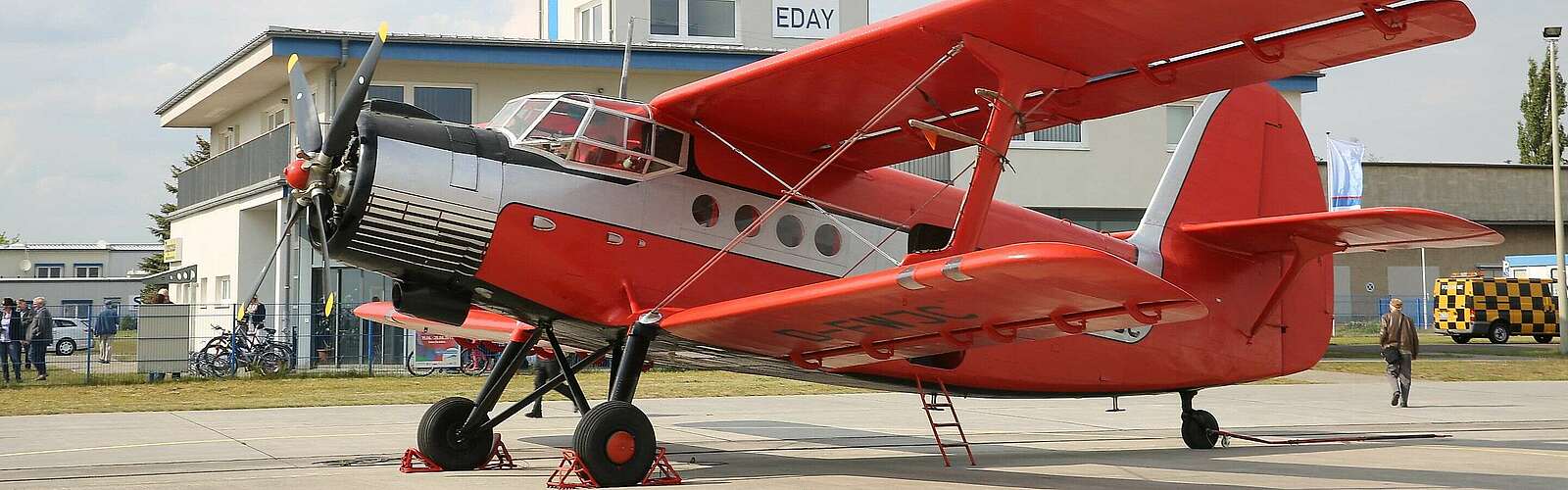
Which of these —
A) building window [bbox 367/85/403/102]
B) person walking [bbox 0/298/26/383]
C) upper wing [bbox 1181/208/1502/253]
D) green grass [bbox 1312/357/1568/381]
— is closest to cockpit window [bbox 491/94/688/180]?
upper wing [bbox 1181/208/1502/253]

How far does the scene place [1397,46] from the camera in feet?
25.4

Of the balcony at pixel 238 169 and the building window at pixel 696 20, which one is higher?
the building window at pixel 696 20

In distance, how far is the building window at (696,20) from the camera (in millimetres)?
31484

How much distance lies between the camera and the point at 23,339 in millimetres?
22547

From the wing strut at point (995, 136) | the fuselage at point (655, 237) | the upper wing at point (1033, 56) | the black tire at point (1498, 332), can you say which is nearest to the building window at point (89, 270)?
the black tire at point (1498, 332)

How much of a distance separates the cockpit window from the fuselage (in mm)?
78

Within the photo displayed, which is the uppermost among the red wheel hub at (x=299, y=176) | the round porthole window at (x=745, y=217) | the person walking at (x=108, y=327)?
the red wheel hub at (x=299, y=176)

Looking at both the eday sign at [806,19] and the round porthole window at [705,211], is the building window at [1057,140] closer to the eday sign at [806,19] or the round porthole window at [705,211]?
the eday sign at [806,19]

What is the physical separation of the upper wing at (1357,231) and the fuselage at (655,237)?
1.10 m

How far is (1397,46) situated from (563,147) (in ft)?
16.9

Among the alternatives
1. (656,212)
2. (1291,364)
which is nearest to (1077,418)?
(1291,364)

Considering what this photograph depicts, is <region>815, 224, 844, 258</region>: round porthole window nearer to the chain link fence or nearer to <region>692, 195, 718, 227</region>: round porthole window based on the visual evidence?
<region>692, 195, 718, 227</region>: round porthole window

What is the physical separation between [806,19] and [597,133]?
80.0 ft

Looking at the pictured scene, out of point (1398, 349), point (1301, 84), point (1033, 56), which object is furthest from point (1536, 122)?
point (1033, 56)
